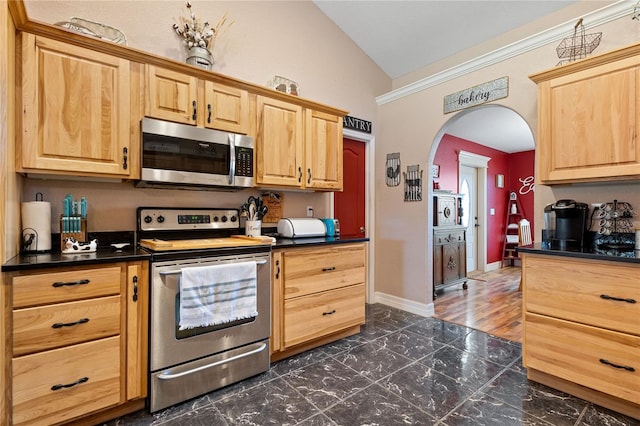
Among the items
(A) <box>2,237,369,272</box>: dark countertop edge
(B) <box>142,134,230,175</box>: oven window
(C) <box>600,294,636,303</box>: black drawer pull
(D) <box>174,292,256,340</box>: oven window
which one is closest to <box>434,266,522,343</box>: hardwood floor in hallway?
(C) <box>600,294,636,303</box>: black drawer pull

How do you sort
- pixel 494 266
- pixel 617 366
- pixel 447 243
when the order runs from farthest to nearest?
pixel 494 266 → pixel 447 243 → pixel 617 366

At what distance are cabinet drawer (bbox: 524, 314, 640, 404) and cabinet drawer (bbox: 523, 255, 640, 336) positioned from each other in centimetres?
6

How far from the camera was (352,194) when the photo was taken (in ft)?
12.5

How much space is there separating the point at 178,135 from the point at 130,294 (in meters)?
1.08

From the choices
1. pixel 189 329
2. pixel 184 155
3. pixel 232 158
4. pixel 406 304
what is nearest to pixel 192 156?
pixel 184 155

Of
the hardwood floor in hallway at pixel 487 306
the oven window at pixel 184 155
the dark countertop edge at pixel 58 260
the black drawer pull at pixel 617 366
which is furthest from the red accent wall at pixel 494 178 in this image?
the dark countertop edge at pixel 58 260

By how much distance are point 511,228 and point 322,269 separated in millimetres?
5859

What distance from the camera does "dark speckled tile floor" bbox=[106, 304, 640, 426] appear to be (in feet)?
5.55

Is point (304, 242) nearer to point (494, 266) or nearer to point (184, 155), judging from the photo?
point (184, 155)

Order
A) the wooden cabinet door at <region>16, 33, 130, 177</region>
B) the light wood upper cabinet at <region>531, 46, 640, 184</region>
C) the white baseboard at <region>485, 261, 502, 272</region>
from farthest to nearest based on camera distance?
the white baseboard at <region>485, 261, 502, 272</region> < the light wood upper cabinet at <region>531, 46, 640, 184</region> < the wooden cabinet door at <region>16, 33, 130, 177</region>

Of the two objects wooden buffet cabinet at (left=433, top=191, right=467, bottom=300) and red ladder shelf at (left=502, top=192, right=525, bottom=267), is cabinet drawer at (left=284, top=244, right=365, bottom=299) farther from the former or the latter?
red ladder shelf at (left=502, top=192, right=525, bottom=267)

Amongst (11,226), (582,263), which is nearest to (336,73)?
(582,263)

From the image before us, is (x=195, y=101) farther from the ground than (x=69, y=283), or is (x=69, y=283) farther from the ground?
(x=195, y=101)

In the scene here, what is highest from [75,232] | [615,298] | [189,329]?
[75,232]
